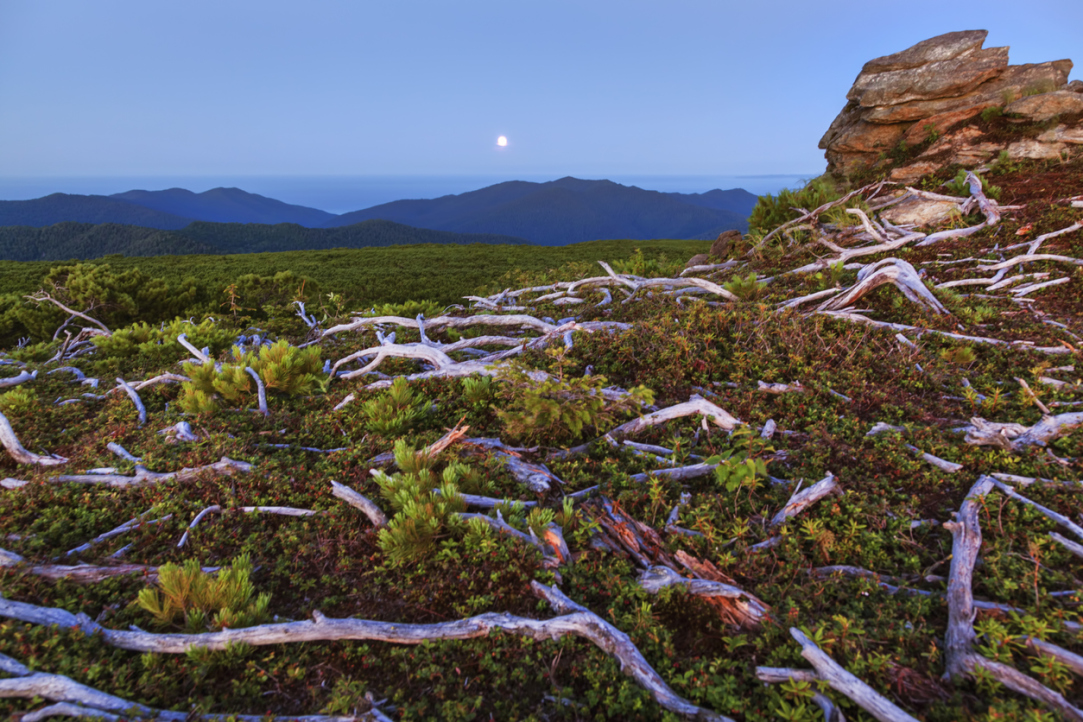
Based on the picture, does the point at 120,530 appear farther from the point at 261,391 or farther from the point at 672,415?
the point at 672,415

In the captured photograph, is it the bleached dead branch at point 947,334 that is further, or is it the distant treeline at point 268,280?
the distant treeline at point 268,280

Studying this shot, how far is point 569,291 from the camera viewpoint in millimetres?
→ 12008

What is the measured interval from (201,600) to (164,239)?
384 feet

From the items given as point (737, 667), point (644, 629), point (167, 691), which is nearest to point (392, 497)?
point (167, 691)

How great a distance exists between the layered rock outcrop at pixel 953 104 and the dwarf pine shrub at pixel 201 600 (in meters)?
19.5

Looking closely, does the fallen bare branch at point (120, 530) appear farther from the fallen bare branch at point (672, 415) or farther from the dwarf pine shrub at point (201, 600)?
the fallen bare branch at point (672, 415)

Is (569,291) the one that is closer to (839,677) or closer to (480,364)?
(480,364)

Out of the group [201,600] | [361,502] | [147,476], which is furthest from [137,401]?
[201,600]

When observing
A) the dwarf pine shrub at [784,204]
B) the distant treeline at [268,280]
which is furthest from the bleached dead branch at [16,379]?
the dwarf pine shrub at [784,204]

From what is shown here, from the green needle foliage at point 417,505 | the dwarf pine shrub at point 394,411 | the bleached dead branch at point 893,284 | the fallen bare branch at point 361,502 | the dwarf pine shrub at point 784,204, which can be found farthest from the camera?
the dwarf pine shrub at point 784,204

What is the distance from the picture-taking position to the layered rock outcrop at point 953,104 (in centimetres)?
1388

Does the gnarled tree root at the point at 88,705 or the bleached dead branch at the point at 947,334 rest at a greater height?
the bleached dead branch at the point at 947,334

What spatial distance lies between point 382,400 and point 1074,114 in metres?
20.2

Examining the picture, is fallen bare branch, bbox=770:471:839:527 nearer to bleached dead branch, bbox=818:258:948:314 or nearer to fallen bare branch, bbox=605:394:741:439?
fallen bare branch, bbox=605:394:741:439
